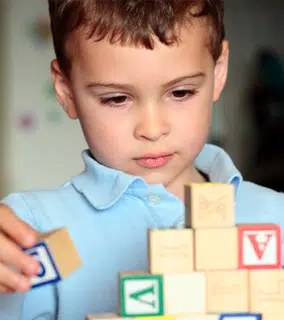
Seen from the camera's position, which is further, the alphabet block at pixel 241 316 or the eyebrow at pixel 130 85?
the eyebrow at pixel 130 85

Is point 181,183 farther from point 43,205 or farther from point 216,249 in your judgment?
point 216,249

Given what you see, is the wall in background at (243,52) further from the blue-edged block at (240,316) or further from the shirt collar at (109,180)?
the blue-edged block at (240,316)

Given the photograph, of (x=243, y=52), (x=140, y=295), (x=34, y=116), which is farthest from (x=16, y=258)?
(x=243, y=52)

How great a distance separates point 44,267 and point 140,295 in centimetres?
9

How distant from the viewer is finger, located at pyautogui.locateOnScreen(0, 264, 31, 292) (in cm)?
60

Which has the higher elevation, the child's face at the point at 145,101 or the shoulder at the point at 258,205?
the child's face at the point at 145,101

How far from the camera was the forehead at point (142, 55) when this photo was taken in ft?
2.50

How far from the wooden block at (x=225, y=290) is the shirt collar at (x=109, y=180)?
0.86ft

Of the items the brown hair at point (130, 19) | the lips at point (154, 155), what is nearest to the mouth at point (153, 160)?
the lips at point (154, 155)

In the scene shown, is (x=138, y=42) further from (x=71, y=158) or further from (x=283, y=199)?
(x=71, y=158)

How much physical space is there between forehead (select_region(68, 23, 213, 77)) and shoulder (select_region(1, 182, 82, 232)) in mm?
149

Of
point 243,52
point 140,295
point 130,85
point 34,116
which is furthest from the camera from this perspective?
point 243,52

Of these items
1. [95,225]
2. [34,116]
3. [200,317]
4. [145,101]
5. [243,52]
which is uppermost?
[243,52]

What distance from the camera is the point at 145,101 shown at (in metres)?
0.77
